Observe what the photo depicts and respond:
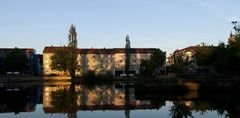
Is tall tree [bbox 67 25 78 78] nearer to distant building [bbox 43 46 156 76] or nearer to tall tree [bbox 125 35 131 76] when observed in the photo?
tall tree [bbox 125 35 131 76]

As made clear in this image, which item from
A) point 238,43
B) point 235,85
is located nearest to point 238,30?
point 238,43

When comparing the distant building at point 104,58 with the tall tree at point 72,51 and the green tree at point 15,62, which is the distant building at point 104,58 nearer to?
the green tree at point 15,62

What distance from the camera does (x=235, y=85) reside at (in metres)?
69.5

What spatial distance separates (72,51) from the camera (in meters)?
128

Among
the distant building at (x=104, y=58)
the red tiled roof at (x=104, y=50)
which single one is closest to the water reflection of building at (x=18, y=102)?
the distant building at (x=104, y=58)

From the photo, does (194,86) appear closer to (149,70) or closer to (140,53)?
(149,70)

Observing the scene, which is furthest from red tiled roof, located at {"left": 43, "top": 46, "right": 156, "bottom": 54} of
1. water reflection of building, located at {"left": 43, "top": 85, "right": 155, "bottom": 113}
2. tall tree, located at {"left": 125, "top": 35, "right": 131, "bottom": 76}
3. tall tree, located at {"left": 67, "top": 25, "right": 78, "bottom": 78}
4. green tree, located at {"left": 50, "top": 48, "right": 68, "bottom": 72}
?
water reflection of building, located at {"left": 43, "top": 85, "right": 155, "bottom": 113}

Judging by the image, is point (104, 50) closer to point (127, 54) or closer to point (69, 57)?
point (127, 54)

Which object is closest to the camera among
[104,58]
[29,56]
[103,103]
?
[103,103]

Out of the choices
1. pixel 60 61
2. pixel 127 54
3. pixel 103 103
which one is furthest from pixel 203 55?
pixel 103 103

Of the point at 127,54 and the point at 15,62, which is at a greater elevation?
the point at 127,54

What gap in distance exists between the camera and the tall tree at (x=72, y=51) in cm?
12401

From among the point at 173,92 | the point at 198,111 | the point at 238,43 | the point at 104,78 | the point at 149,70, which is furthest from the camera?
the point at 104,78

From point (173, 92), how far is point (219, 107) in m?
20.0
